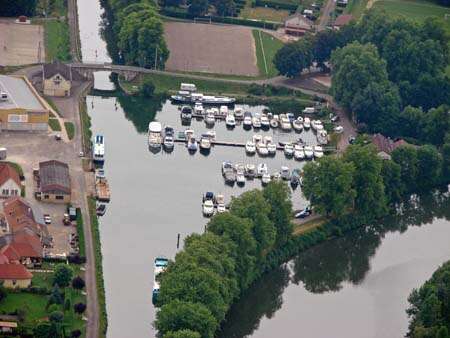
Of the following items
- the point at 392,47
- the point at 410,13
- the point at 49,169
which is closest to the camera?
the point at 49,169

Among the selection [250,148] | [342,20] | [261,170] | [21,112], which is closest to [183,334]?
[261,170]

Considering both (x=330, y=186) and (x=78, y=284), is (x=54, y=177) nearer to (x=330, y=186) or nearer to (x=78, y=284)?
(x=78, y=284)

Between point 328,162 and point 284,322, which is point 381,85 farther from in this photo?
point 284,322

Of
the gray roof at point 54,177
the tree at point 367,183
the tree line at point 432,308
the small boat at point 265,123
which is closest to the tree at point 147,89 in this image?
the small boat at point 265,123

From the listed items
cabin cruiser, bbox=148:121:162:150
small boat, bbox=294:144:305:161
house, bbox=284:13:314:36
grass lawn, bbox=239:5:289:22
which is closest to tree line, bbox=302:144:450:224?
small boat, bbox=294:144:305:161

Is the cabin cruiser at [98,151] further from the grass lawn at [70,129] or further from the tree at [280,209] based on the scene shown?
the tree at [280,209]

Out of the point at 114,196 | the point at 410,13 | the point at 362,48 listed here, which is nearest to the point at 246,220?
the point at 114,196

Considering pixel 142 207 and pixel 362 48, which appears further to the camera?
pixel 362 48
